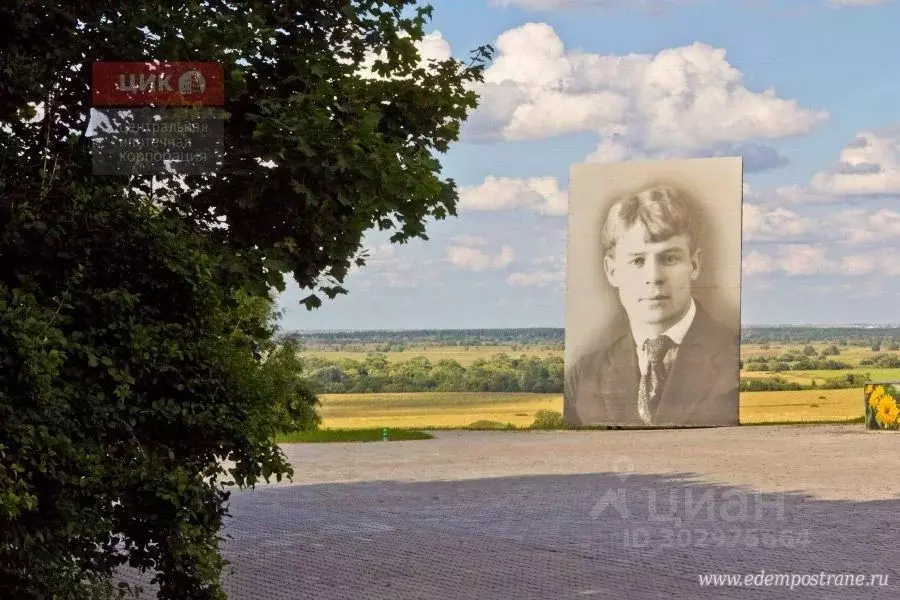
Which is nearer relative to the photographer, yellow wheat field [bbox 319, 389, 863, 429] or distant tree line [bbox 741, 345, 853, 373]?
yellow wheat field [bbox 319, 389, 863, 429]

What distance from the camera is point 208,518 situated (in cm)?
864

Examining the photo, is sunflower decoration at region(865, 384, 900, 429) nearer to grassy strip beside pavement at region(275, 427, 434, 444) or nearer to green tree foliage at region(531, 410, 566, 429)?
green tree foliage at region(531, 410, 566, 429)

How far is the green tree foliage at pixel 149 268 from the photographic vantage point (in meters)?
7.66

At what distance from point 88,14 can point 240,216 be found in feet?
6.22

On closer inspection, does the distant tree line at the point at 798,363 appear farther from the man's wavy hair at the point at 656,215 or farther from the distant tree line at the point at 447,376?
the man's wavy hair at the point at 656,215

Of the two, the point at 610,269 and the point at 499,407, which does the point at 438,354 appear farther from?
the point at 610,269

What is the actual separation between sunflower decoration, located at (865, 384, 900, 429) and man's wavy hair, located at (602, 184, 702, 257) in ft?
17.8
